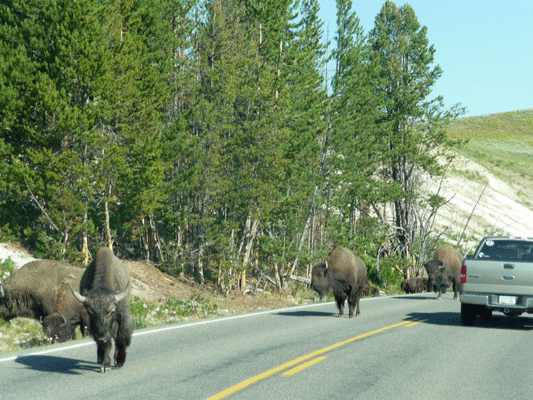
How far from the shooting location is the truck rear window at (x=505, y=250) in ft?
45.7

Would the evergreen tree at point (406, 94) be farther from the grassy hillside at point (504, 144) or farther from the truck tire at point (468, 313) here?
the grassy hillside at point (504, 144)

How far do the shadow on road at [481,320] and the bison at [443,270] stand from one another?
5.06 meters

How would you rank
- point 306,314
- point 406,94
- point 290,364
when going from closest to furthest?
1. point 290,364
2. point 306,314
3. point 406,94

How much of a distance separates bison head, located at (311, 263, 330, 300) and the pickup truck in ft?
10.7

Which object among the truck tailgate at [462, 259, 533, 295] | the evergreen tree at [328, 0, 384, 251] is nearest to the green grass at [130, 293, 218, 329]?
the truck tailgate at [462, 259, 533, 295]

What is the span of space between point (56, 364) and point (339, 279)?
8308 mm

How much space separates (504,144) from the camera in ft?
386

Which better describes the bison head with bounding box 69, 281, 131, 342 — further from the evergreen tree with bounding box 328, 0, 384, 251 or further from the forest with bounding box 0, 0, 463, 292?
the evergreen tree with bounding box 328, 0, 384, 251

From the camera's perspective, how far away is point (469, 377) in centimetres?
820

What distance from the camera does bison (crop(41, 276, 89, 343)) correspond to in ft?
36.9

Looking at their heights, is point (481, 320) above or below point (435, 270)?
below

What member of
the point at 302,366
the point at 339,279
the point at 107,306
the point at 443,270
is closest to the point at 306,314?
the point at 339,279

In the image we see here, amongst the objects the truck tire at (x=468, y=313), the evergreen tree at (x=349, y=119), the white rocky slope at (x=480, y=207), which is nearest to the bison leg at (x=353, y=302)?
the truck tire at (x=468, y=313)

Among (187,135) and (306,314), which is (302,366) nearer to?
(306,314)
